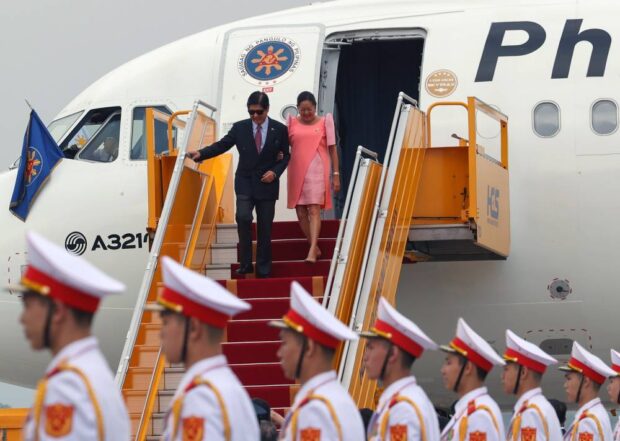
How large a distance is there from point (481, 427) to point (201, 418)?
120 inches

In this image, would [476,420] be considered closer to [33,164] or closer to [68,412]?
[68,412]

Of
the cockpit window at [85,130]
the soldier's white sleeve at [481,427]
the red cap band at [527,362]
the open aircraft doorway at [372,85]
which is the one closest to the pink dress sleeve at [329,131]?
the open aircraft doorway at [372,85]

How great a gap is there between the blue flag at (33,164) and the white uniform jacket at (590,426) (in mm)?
7054

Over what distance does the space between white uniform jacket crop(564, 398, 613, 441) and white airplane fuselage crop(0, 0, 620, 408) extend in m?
3.95

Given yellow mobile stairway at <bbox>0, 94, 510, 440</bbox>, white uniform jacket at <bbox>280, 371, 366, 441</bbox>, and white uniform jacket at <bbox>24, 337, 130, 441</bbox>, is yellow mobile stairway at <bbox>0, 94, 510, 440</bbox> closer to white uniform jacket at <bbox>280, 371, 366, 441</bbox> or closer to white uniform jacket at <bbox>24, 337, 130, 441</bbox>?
white uniform jacket at <bbox>280, 371, 366, 441</bbox>

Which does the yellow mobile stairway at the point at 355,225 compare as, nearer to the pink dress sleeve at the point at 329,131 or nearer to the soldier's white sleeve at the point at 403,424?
the pink dress sleeve at the point at 329,131

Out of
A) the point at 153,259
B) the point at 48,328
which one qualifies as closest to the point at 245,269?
the point at 153,259

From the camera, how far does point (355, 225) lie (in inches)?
535

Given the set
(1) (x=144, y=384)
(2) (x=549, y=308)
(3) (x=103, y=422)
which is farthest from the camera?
(2) (x=549, y=308)

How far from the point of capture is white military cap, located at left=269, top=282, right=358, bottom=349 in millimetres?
6617

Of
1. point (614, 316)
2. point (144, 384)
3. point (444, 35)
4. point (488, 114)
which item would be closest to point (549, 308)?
point (614, 316)

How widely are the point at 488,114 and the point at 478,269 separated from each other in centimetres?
173

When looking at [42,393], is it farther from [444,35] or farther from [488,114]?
[444,35]

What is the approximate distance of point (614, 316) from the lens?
50.1ft
